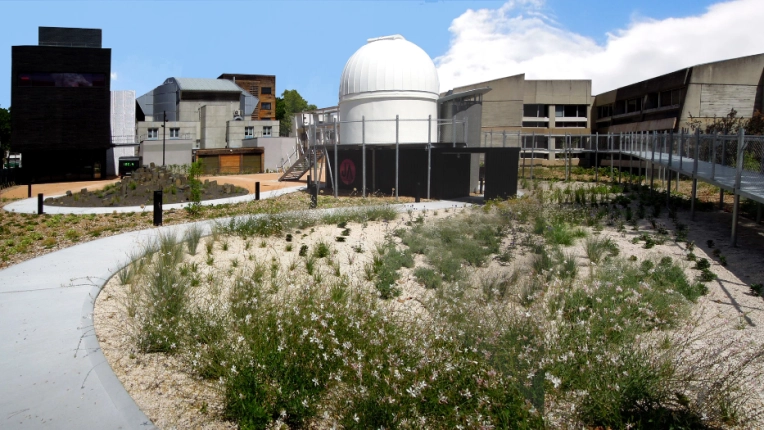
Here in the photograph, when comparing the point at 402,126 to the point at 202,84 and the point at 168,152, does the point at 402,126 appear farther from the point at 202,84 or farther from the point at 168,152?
the point at 202,84

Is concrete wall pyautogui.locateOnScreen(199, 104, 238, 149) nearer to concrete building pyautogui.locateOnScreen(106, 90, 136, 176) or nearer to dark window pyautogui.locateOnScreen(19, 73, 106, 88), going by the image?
concrete building pyautogui.locateOnScreen(106, 90, 136, 176)

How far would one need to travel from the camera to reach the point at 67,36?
5175 centimetres

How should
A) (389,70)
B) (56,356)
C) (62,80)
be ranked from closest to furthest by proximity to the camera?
(56,356), (389,70), (62,80)

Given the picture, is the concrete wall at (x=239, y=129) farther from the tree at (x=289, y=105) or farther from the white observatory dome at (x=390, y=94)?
the tree at (x=289, y=105)

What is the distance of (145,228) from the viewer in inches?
675

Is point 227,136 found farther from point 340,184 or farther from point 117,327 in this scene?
point 117,327

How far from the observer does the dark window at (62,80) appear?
1756 inches

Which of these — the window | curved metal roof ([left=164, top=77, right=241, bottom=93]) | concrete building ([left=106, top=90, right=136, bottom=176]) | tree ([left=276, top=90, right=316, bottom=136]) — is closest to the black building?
concrete building ([left=106, top=90, right=136, bottom=176])

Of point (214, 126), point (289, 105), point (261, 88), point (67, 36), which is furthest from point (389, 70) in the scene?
point (289, 105)

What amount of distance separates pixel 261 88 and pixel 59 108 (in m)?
52.6

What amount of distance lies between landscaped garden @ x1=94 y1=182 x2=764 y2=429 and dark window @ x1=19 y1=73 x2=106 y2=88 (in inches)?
1558

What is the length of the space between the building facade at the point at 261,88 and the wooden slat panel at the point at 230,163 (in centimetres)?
4059

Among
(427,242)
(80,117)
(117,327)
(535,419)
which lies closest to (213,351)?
(117,327)

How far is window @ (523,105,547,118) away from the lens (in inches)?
2089
